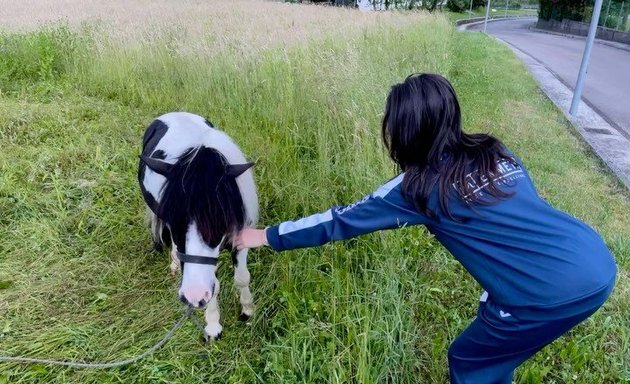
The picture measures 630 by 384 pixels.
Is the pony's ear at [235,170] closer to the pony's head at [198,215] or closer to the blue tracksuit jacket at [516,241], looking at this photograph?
the pony's head at [198,215]

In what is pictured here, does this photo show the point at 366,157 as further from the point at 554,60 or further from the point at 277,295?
the point at 554,60

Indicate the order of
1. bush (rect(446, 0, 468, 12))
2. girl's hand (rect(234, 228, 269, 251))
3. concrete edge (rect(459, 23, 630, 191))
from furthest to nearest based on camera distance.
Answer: bush (rect(446, 0, 468, 12)) → concrete edge (rect(459, 23, 630, 191)) → girl's hand (rect(234, 228, 269, 251))

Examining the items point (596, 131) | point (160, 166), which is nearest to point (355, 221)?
point (160, 166)

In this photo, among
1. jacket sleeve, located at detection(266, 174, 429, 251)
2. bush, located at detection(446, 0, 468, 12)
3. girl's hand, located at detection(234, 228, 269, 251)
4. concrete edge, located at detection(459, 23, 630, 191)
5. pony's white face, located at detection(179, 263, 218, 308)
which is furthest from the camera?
bush, located at detection(446, 0, 468, 12)

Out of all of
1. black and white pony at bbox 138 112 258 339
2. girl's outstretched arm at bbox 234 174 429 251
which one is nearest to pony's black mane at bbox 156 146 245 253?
black and white pony at bbox 138 112 258 339

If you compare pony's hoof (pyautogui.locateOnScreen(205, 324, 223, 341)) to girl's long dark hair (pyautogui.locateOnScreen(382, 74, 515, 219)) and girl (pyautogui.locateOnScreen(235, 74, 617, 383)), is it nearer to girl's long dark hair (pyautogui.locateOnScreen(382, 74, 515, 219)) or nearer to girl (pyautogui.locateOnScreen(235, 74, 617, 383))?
girl (pyautogui.locateOnScreen(235, 74, 617, 383))

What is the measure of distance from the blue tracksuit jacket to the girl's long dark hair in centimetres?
3

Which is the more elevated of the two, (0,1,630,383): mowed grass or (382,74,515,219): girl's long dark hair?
(382,74,515,219): girl's long dark hair

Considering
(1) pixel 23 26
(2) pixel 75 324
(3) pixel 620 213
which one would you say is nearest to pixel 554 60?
(3) pixel 620 213

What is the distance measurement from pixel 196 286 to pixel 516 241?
4.05 feet

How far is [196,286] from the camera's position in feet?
5.74

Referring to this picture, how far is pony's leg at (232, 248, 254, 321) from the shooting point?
238 cm

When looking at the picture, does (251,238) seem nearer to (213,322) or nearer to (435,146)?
(213,322)

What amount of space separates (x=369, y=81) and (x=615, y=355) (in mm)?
2920
